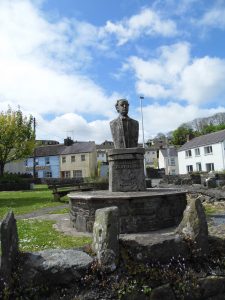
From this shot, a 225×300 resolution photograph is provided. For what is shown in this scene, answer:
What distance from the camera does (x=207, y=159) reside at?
5747cm

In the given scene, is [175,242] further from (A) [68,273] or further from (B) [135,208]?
(B) [135,208]

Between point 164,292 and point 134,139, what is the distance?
6873mm

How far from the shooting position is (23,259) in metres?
4.18

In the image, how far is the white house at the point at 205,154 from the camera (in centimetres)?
5375

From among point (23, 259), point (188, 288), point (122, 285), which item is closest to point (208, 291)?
point (188, 288)

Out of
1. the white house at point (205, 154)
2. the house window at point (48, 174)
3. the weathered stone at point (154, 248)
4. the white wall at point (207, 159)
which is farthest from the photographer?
the house window at point (48, 174)

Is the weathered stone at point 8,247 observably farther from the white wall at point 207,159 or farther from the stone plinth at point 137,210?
the white wall at point 207,159

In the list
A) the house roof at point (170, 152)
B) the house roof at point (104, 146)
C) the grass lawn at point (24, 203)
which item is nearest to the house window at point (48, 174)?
the house roof at point (170, 152)

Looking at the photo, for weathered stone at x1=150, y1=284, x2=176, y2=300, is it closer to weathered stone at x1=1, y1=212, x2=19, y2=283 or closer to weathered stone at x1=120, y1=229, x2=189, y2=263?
weathered stone at x1=120, y1=229, x2=189, y2=263

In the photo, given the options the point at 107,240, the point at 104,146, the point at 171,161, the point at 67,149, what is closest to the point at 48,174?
the point at 67,149

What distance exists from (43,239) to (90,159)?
62793mm

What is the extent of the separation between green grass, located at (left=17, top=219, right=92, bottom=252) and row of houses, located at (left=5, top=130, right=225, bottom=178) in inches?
1914

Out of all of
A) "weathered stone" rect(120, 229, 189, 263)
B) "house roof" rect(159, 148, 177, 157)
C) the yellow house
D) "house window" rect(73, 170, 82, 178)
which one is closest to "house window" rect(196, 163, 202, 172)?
"house roof" rect(159, 148, 177, 157)

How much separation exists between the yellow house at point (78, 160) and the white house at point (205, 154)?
1797 centimetres
